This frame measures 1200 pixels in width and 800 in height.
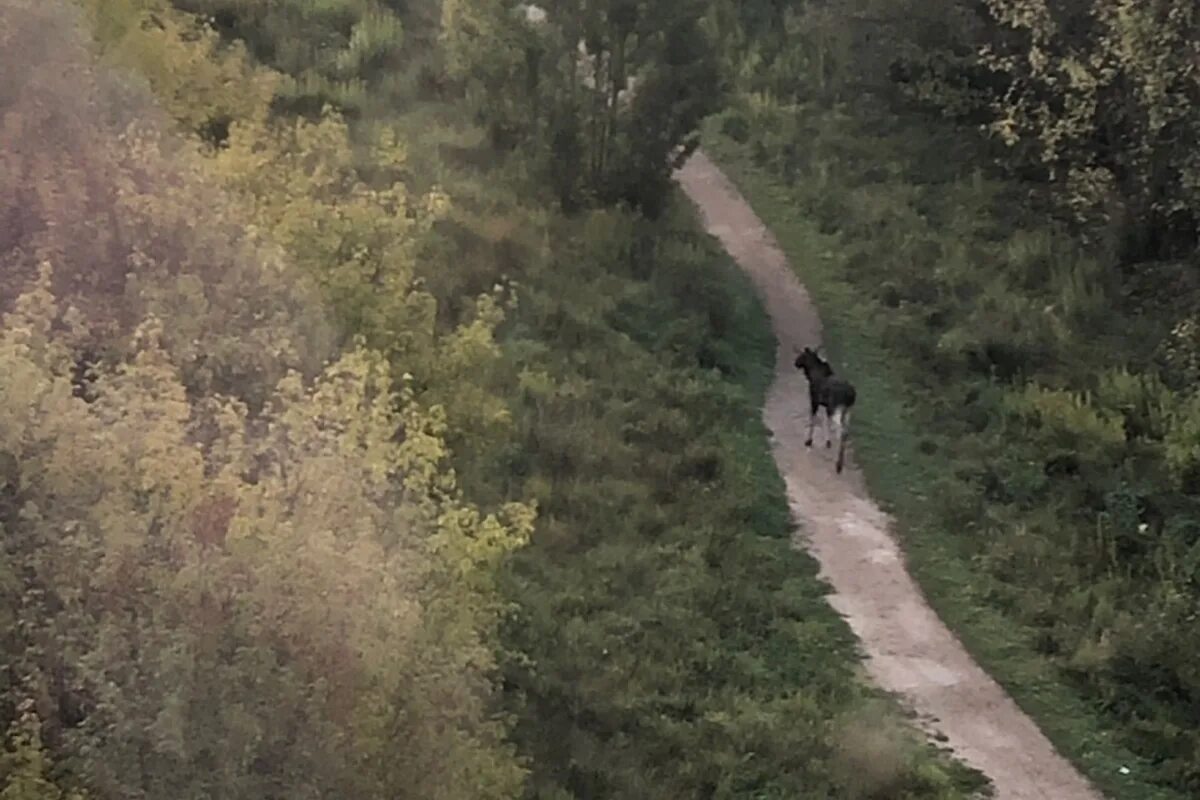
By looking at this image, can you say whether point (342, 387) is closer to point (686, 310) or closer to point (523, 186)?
point (686, 310)

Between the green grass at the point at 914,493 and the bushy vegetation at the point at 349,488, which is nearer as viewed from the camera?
the bushy vegetation at the point at 349,488

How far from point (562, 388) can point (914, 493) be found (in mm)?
4419

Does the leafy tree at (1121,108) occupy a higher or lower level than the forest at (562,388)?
higher

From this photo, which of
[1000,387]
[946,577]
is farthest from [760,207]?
[946,577]

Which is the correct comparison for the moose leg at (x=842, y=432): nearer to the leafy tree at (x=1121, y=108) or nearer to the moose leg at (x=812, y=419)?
the moose leg at (x=812, y=419)

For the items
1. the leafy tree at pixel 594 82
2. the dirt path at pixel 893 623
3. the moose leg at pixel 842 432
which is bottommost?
the dirt path at pixel 893 623

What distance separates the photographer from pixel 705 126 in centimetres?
2845

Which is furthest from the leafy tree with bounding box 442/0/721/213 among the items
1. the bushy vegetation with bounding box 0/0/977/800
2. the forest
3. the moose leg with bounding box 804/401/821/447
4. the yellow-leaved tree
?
the yellow-leaved tree

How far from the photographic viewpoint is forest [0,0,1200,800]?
7508 millimetres

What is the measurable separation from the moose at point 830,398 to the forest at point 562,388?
485 millimetres

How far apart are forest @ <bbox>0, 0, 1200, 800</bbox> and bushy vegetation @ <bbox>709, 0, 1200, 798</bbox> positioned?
75mm

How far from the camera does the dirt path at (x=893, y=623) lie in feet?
42.0

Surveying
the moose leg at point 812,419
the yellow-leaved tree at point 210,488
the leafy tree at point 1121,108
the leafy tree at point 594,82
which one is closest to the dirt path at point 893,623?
the moose leg at point 812,419

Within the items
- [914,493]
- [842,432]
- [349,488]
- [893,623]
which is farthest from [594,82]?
[349,488]
